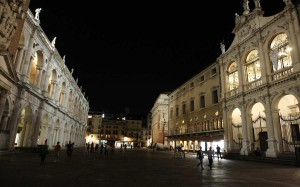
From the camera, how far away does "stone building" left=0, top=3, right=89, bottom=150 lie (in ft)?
49.1

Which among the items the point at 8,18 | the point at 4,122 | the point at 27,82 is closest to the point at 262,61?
the point at 8,18

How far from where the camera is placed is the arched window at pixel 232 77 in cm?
3063

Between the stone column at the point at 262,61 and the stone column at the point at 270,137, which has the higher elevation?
the stone column at the point at 262,61

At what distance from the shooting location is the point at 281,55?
23.0 metres

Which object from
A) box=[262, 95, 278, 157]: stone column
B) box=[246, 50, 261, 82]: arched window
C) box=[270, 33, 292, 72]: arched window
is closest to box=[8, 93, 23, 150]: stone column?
box=[262, 95, 278, 157]: stone column

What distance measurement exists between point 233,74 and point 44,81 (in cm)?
2715

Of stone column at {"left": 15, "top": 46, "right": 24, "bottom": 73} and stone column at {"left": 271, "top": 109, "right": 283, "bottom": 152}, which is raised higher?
stone column at {"left": 15, "top": 46, "right": 24, "bottom": 73}

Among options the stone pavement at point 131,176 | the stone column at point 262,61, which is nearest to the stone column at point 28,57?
the stone pavement at point 131,176

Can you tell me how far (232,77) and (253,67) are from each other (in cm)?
421

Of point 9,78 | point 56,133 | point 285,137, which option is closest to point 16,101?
point 9,78

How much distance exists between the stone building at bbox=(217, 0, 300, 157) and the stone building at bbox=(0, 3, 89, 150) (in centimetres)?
2436

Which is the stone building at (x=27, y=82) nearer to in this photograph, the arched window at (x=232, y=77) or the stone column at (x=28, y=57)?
the stone column at (x=28, y=57)

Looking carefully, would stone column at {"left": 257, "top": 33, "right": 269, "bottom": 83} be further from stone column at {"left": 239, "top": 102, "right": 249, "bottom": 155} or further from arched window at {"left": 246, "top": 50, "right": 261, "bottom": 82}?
stone column at {"left": 239, "top": 102, "right": 249, "bottom": 155}

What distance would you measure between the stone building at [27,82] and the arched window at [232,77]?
2617 cm
